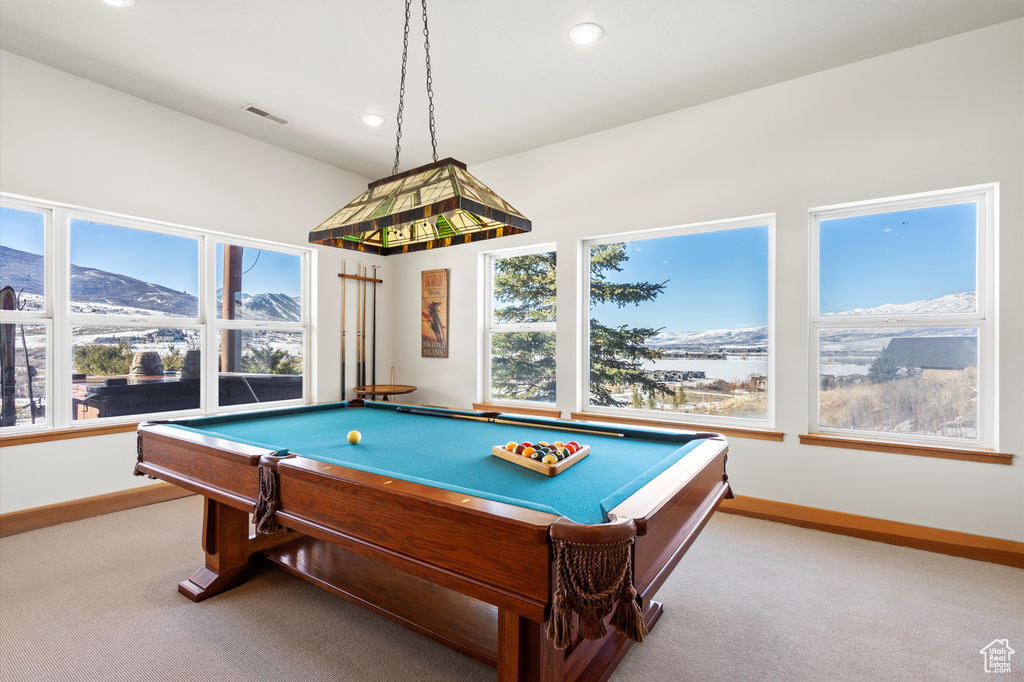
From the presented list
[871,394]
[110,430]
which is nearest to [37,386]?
[110,430]

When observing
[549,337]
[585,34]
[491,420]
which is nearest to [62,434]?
[491,420]

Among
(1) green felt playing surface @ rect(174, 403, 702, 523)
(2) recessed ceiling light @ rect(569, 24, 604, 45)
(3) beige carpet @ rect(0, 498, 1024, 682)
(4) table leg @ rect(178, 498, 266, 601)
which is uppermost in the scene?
(2) recessed ceiling light @ rect(569, 24, 604, 45)

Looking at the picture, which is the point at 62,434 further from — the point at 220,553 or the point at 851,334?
the point at 851,334

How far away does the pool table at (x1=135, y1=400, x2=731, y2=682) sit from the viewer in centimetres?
113

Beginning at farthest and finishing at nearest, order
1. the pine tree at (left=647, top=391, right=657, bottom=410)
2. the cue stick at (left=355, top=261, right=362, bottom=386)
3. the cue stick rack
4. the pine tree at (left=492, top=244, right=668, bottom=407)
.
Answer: the cue stick at (left=355, top=261, right=362, bottom=386)
the cue stick rack
the pine tree at (left=492, top=244, right=668, bottom=407)
the pine tree at (left=647, top=391, right=657, bottom=410)

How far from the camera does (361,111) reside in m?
3.54

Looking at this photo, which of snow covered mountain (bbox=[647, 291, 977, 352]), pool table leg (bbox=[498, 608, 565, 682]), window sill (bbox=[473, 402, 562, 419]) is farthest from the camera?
window sill (bbox=[473, 402, 562, 419])

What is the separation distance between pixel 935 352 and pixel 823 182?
3.99 ft

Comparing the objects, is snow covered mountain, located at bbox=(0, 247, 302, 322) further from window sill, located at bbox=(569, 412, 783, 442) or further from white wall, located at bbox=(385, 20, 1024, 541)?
window sill, located at bbox=(569, 412, 783, 442)

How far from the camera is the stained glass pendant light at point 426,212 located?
1.73 metres

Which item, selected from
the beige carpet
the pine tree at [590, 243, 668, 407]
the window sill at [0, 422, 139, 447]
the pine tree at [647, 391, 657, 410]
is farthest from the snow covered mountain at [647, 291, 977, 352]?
the window sill at [0, 422, 139, 447]

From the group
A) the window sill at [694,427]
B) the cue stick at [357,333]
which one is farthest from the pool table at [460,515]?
the cue stick at [357,333]

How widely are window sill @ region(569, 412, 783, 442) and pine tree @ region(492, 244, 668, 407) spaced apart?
16cm

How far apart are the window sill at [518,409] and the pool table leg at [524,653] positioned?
2.61 meters
